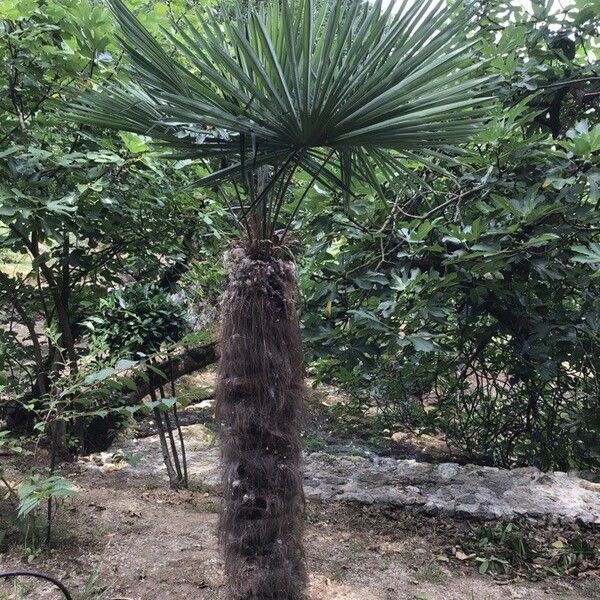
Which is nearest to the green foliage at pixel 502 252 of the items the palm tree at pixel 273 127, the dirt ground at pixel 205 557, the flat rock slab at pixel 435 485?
the flat rock slab at pixel 435 485

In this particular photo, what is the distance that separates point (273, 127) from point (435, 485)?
9.71ft

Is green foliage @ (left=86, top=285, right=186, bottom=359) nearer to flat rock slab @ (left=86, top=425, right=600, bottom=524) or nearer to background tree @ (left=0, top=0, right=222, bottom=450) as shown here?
background tree @ (left=0, top=0, right=222, bottom=450)

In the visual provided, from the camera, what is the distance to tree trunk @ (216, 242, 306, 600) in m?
1.77

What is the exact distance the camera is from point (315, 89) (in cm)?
146

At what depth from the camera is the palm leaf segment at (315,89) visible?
146 cm

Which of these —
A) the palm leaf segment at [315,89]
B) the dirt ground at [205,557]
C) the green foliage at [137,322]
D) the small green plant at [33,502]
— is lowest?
the dirt ground at [205,557]

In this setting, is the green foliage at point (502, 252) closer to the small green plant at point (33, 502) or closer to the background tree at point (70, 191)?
the background tree at point (70, 191)

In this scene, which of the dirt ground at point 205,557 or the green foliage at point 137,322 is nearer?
the dirt ground at point 205,557

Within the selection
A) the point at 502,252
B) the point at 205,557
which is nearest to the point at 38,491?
the point at 205,557

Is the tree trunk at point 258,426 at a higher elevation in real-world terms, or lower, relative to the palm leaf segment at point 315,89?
lower

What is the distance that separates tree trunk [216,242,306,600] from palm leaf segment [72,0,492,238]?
1.22ft

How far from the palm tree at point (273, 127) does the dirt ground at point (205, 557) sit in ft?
2.10

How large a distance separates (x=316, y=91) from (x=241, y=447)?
3.69ft

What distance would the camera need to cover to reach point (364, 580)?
98.3 inches
